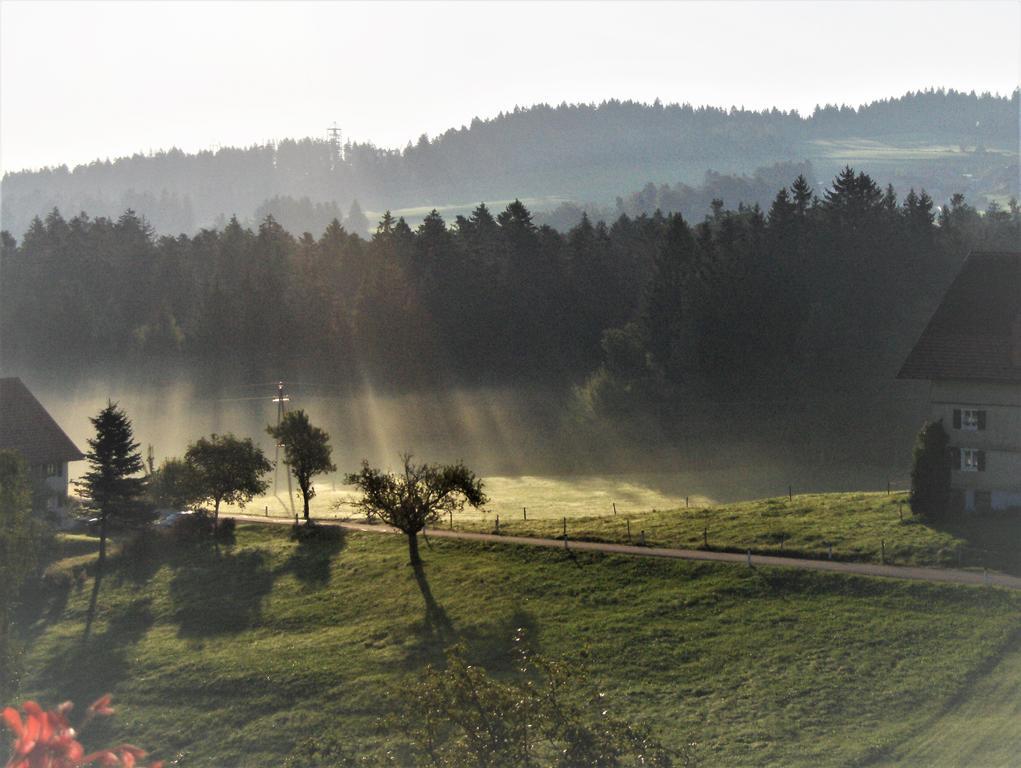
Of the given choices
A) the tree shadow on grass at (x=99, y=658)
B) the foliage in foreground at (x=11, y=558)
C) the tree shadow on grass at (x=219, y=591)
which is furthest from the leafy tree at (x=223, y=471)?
the foliage in foreground at (x=11, y=558)

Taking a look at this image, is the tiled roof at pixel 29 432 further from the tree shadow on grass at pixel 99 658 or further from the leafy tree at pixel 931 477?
the leafy tree at pixel 931 477

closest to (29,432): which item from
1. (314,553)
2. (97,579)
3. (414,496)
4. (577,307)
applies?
(97,579)

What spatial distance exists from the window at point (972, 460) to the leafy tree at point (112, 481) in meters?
37.1

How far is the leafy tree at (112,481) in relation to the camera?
5412 cm

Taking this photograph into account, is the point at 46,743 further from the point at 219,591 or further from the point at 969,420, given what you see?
the point at 969,420

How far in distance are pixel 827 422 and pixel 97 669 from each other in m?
62.9

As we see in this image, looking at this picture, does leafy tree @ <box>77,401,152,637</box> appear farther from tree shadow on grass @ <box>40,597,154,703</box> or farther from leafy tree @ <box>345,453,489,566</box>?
leafy tree @ <box>345,453,489,566</box>

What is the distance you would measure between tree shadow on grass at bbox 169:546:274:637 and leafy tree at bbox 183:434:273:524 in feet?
15.5

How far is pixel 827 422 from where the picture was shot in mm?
88062

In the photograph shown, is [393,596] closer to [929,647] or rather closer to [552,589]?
[552,589]

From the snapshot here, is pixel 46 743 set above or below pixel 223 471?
above

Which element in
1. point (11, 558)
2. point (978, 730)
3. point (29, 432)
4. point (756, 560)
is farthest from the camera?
point (29, 432)

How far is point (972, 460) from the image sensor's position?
146 feet

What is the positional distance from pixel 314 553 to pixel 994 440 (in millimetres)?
28232
